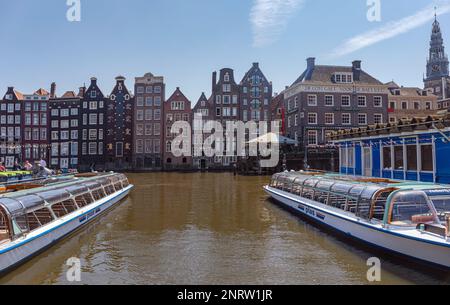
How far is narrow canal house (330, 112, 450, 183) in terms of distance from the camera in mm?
16688

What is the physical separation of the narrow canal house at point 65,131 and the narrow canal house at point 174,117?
1748cm

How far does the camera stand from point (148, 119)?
7300 centimetres

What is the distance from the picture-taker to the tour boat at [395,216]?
9.77m

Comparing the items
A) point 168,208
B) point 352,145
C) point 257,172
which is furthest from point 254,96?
point 168,208

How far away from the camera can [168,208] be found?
22266mm

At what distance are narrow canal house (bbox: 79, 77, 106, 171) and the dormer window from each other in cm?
4419

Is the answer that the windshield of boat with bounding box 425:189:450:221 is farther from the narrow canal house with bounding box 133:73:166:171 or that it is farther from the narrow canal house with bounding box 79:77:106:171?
the narrow canal house with bounding box 79:77:106:171

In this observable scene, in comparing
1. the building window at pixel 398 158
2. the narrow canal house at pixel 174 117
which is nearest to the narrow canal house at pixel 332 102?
the narrow canal house at pixel 174 117

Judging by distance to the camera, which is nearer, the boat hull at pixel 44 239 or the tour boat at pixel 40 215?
the boat hull at pixel 44 239

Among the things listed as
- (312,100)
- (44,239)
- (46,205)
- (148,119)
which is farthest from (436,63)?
(44,239)

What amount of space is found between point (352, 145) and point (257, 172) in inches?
1202

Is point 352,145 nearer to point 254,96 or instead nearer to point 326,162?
point 326,162

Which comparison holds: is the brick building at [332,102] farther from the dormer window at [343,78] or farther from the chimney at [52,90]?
the chimney at [52,90]
